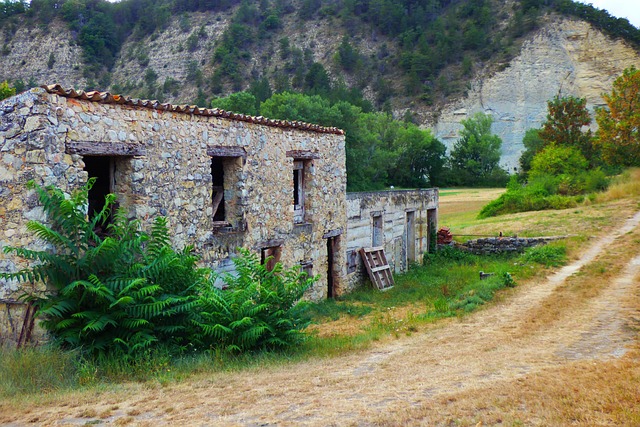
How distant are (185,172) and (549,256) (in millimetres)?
12885

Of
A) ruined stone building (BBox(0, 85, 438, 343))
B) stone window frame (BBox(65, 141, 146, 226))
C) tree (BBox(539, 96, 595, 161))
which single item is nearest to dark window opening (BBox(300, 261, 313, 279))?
ruined stone building (BBox(0, 85, 438, 343))

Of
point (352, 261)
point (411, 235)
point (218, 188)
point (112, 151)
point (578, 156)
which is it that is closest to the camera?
point (112, 151)

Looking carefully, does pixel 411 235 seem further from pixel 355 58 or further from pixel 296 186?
pixel 355 58

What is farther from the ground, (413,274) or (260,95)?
(260,95)

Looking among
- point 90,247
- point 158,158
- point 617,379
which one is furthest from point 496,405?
point 158,158

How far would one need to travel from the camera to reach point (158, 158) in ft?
32.9

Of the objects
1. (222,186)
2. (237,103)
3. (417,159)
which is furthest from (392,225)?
(417,159)

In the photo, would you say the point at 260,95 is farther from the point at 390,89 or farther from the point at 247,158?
the point at 247,158

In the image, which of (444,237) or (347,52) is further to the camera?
(347,52)

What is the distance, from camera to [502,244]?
23.8 m

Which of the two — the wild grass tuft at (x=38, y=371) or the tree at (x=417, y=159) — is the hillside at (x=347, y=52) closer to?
the tree at (x=417, y=159)

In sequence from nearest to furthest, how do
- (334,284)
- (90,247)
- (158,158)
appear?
(90,247) → (158,158) → (334,284)

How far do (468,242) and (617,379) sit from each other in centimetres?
1769

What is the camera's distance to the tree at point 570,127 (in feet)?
133
